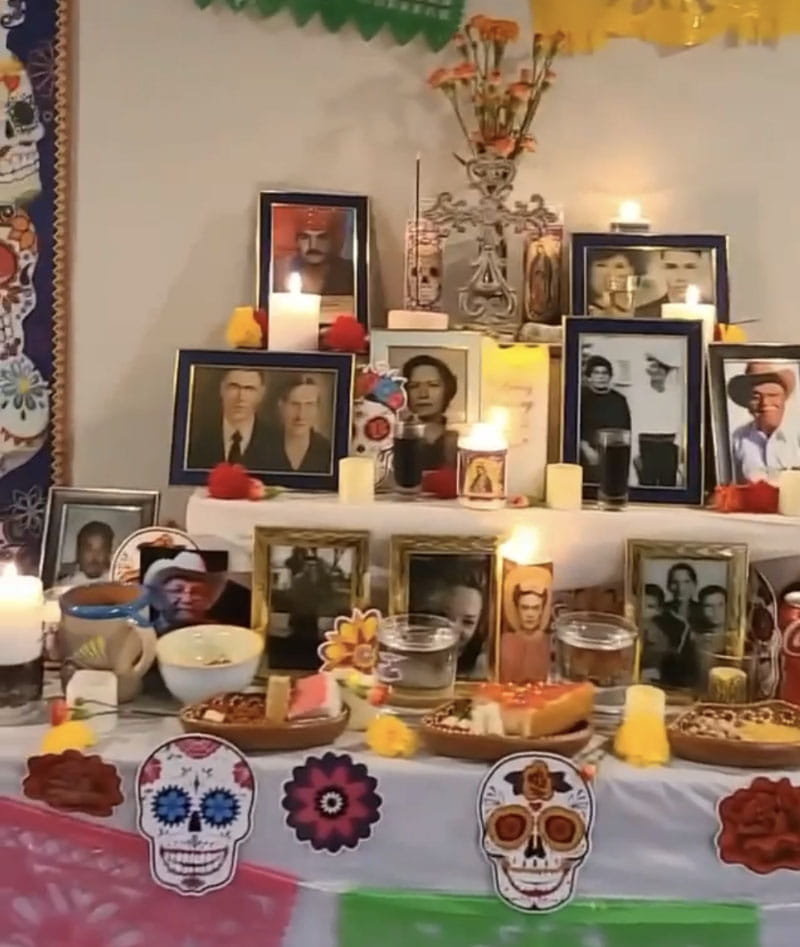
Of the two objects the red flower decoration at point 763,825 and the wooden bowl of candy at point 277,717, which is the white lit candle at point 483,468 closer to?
the wooden bowl of candy at point 277,717

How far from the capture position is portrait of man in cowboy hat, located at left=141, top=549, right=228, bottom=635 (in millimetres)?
1446

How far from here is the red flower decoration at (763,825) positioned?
4.03ft

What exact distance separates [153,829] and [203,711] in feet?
0.41

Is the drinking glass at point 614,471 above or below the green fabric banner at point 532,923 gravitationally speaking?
above

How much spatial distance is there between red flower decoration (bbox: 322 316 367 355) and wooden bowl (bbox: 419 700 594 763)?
50cm

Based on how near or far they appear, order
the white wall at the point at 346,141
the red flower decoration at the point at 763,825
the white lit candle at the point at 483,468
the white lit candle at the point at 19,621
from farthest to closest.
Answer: the white wall at the point at 346,141 → the white lit candle at the point at 483,468 → the white lit candle at the point at 19,621 → the red flower decoration at the point at 763,825

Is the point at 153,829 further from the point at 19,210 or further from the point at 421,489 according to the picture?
the point at 19,210

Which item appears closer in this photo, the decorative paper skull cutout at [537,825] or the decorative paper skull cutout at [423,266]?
the decorative paper skull cutout at [537,825]

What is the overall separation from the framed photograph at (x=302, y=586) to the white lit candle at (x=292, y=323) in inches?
9.6

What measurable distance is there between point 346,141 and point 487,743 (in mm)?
835

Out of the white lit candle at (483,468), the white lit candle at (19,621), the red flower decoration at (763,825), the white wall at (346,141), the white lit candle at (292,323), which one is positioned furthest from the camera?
the white wall at (346,141)

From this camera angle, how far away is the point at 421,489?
151cm

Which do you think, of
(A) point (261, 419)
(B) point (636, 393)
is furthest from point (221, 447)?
(B) point (636, 393)

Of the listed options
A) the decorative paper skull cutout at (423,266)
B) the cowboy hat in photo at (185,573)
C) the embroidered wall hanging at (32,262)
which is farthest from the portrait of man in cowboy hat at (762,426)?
the embroidered wall hanging at (32,262)
